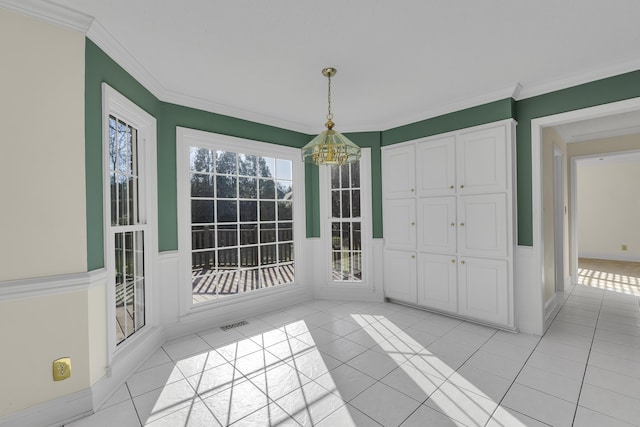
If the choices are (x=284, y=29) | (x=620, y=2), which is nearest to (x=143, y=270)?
(x=284, y=29)

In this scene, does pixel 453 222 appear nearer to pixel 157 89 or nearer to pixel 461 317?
pixel 461 317

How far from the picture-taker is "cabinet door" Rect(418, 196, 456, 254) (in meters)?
3.64

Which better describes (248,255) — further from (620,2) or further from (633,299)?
(633,299)

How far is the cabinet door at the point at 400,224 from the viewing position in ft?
13.3

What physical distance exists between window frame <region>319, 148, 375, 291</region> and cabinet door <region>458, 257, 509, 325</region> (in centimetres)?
132

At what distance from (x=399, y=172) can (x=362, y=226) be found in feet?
3.22

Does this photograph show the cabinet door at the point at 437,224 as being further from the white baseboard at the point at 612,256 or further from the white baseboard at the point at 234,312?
the white baseboard at the point at 612,256

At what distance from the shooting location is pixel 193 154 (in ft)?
11.4

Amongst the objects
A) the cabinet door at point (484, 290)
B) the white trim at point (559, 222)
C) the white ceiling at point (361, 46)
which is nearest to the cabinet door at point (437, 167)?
the white ceiling at point (361, 46)

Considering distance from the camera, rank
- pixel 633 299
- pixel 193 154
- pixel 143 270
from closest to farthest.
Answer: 1. pixel 143 270
2. pixel 193 154
3. pixel 633 299

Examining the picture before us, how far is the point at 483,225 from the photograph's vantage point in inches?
133

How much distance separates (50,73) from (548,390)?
4.13 metres

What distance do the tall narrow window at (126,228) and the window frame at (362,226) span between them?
98.2 inches

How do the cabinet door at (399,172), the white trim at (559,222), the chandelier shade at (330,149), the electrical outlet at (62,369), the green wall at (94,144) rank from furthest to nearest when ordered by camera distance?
the white trim at (559,222), the cabinet door at (399,172), the chandelier shade at (330,149), the green wall at (94,144), the electrical outlet at (62,369)
